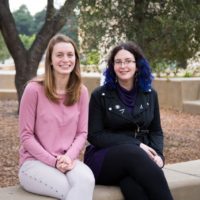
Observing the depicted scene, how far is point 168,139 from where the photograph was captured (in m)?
9.65

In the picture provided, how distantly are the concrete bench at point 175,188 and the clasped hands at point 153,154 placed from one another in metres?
0.37

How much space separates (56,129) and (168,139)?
5.96m

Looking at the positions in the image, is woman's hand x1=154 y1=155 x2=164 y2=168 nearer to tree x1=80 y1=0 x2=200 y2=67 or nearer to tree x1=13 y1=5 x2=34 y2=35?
tree x1=80 y1=0 x2=200 y2=67

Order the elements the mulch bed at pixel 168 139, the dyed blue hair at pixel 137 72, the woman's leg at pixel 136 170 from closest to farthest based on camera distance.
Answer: the woman's leg at pixel 136 170, the dyed blue hair at pixel 137 72, the mulch bed at pixel 168 139

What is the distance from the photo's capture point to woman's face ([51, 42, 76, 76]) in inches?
158

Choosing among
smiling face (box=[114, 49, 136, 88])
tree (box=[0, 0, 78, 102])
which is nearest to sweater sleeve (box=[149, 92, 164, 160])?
smiling face (box=[114, 49, 136, 88])

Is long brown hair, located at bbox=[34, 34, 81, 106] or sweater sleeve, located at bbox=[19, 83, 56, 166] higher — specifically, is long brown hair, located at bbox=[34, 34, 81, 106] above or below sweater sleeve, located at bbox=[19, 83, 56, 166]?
above

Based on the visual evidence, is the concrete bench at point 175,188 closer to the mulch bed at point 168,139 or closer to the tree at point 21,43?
the mulch bed at point 168,139

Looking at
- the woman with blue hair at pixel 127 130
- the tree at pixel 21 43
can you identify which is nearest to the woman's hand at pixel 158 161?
the woman with blue hair at pixel 127 130

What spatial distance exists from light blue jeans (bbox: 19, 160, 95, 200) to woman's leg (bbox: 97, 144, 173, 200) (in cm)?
28

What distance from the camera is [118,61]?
432 cm

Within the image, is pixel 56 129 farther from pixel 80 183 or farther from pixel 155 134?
pixel 155 134

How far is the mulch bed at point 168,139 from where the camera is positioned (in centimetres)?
703

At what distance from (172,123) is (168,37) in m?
4.18
